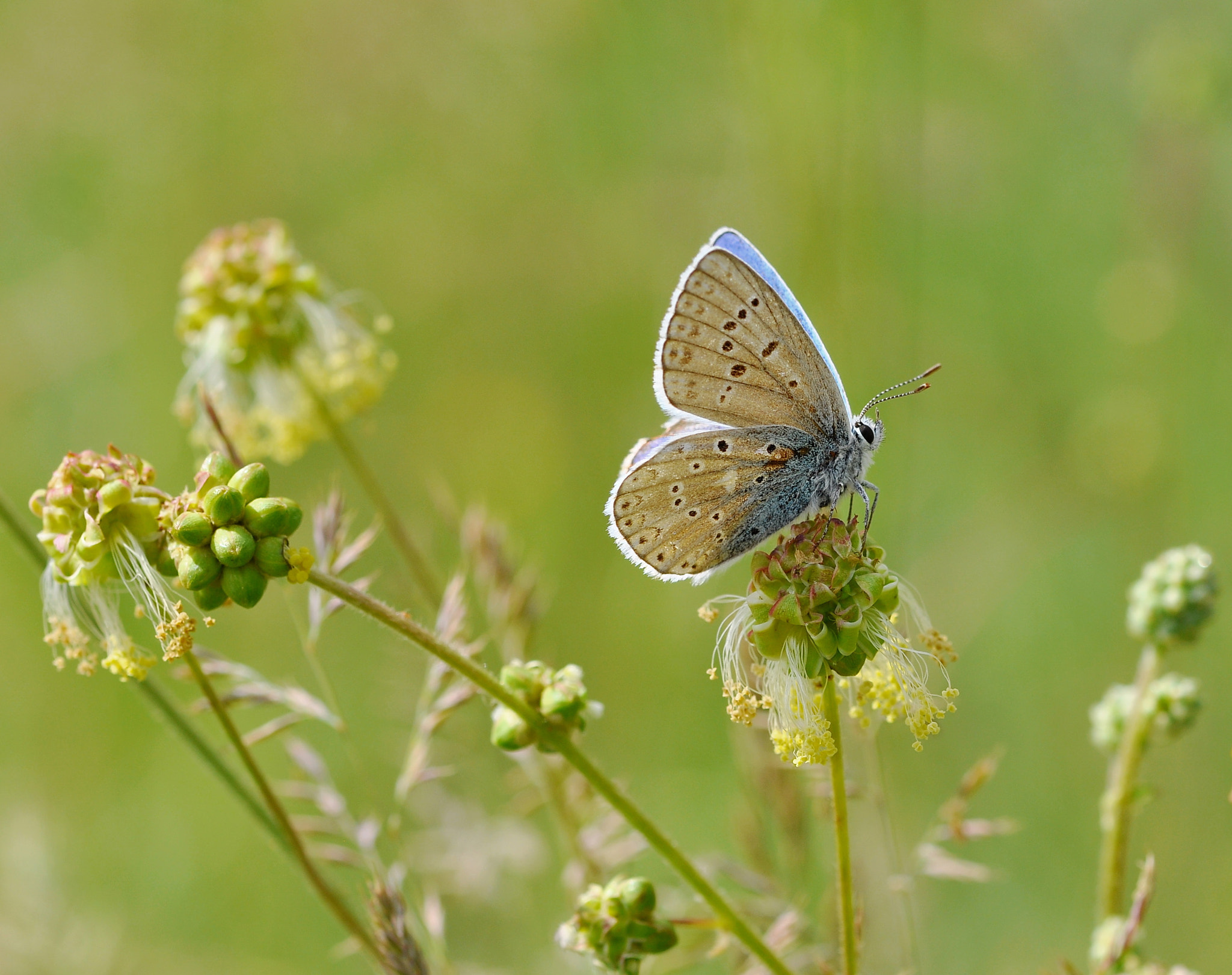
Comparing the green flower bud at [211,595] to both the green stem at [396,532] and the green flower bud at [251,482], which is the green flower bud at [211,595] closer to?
the green flower bud at [251,482]

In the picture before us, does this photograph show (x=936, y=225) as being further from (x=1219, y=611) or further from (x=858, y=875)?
(x=858, y=875)

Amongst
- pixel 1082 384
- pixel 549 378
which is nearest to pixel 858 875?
pixel 1082 384

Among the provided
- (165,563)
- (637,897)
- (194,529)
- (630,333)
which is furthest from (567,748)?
(630,333)

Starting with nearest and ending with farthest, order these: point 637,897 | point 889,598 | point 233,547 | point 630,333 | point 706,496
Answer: point 233,547 < point 637,897 < point 889,598 < point 706,496 < point 630,333

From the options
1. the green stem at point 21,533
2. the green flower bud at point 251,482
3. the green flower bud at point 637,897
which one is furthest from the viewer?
the green stem at point 21,533

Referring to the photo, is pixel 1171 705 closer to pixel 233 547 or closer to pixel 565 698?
pixel 565 698

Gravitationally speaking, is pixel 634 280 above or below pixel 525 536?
above

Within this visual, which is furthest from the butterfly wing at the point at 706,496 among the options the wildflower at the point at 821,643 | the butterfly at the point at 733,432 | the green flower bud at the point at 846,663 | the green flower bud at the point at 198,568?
the green flower bud at the point at 198,568
